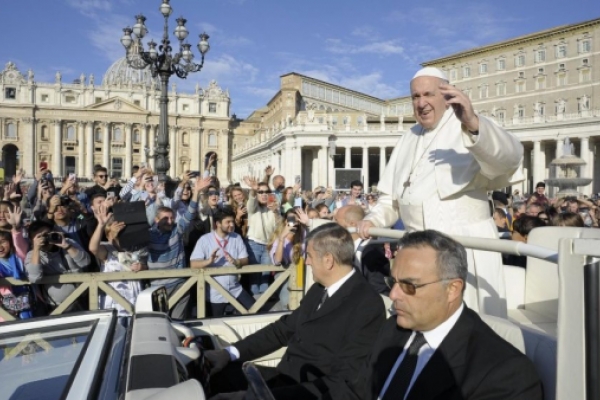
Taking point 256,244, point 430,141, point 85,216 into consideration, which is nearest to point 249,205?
point 256,244

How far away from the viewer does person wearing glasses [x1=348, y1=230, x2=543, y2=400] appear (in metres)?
1.67

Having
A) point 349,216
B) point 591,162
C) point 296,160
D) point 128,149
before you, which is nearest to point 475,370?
→ point 349,216

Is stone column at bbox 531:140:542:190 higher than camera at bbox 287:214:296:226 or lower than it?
higher

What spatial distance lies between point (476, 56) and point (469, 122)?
7214cm

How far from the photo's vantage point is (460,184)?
282cm

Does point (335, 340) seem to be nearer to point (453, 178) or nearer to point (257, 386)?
point (453, 178)

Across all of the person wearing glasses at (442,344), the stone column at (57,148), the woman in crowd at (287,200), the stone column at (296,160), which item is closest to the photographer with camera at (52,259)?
the person wearing glasses at (442,344)

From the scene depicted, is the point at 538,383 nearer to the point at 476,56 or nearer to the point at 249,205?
the point at 249,205

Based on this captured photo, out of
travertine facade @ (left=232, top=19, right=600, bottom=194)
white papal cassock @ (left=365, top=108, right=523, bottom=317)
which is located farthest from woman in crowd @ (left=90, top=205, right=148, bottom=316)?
travertine facade @ (left=232, top=19, right=600, bottom=194)

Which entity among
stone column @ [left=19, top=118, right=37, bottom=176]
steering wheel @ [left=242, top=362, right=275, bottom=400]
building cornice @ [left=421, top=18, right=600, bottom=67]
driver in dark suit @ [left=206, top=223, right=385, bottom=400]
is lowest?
driver in dark suit @ [left=206, top=223, right=385, bottom=400]

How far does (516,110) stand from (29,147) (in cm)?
7582

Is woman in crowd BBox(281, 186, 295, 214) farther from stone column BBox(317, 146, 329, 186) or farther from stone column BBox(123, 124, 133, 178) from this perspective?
stone column BBox(123, 124, 133, 178)

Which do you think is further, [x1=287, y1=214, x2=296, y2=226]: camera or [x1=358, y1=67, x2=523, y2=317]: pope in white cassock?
[x1=287, y1=214, x2=296, y2=226]: camera

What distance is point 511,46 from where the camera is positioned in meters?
63.3
